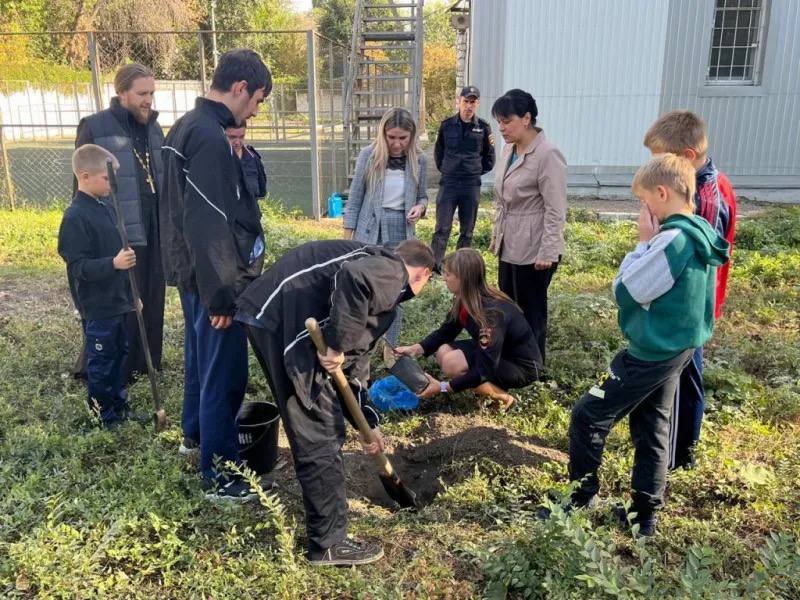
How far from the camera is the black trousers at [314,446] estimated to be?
276 cm

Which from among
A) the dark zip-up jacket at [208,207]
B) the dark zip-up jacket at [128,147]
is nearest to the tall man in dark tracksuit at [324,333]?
the dark zip-up jacket at [208,207]

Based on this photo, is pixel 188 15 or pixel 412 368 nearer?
pixel 412 368

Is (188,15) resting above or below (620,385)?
above

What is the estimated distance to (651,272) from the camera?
2650 mm

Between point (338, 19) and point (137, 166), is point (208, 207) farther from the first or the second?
point (338, 19)

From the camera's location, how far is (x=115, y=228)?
4215 mm

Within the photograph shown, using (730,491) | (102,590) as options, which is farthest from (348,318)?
(730,491)

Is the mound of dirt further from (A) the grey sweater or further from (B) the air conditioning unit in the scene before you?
(B) the air conditioning unit

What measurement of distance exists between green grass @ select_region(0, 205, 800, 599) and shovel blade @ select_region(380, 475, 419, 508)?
0.13 m

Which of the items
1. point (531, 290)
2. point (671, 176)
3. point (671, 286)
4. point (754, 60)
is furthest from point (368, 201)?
point (754, 60)

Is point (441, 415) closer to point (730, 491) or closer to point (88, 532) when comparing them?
point (730, 491)

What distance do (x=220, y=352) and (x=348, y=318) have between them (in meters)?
0.95

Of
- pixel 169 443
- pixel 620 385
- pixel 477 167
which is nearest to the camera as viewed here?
pixel 620 385

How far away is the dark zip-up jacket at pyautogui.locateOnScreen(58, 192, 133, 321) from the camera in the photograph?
3947mm
